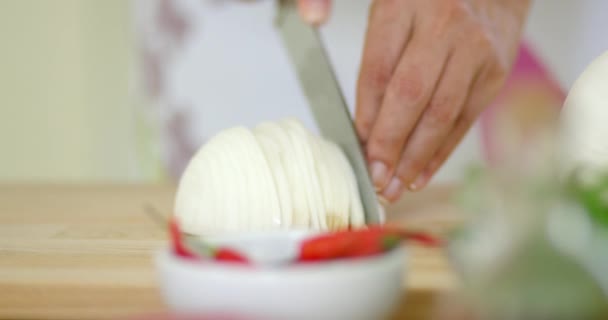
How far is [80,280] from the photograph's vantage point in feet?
2.39

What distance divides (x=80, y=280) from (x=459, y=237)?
16.4 inches

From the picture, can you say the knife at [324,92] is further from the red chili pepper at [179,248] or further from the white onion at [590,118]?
the red chili pepper at [179,248]

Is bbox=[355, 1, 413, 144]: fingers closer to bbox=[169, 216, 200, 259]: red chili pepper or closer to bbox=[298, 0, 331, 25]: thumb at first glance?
bbox=[298, 0, 331, 25]: thumb

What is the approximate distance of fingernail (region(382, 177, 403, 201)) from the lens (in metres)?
1.02

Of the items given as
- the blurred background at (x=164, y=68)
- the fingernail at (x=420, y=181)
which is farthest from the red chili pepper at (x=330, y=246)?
the blurred background at (x=164, y=68)

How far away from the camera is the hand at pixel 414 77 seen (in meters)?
0.98

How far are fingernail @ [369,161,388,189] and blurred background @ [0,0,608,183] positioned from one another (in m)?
0.81

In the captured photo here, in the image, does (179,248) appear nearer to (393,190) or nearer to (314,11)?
(393,190)

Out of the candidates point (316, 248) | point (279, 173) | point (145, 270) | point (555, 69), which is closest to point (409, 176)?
point (279, 173)

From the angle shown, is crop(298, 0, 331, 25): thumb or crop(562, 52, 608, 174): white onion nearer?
crop(562, 52, 608, 174): white onion

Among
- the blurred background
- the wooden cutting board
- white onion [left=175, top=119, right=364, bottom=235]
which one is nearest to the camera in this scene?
the wooden cutting board

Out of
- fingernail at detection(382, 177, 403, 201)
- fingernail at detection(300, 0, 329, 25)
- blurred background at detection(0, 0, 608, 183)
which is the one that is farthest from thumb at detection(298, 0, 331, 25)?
blurred background at detection(0, 0, 608, 183)

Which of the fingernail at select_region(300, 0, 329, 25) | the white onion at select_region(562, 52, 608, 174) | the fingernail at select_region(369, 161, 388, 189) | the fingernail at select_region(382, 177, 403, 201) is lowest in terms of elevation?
the fingernail at select_region(382, 177, 403, 201)

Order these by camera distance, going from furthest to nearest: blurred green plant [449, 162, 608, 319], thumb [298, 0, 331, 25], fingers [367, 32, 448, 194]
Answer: thumb [298, 0, 331, 25]
fingers [367, 32, 448, 194]
blurred green plant [449, 162, 608, 319]
